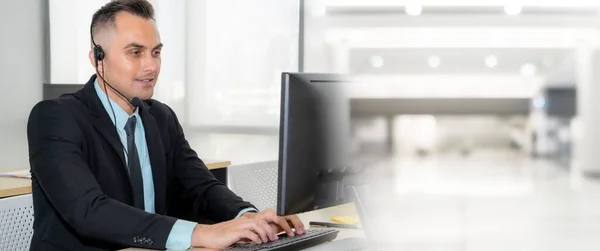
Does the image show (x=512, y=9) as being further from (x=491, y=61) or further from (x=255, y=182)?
(x=255, y=182)

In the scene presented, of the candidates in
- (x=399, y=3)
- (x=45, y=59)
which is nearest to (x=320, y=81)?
(x=399, y=3)

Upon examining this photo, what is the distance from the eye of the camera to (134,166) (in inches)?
47.1

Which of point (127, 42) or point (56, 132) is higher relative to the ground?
point (127, 42)

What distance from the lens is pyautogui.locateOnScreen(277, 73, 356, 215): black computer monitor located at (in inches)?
33.8

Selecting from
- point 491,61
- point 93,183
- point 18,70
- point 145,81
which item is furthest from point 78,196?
point 18,70

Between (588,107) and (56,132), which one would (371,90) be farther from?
(56,132)

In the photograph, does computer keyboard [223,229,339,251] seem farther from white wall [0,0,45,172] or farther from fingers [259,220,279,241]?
white wall [0,0,45,172]

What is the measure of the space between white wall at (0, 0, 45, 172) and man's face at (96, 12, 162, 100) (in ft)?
8.27

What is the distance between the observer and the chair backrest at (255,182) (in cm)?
186

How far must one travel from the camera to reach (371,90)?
28.6 inches

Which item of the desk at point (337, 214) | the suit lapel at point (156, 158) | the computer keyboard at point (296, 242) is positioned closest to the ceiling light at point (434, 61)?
the computer keyboard at point (296, 242)

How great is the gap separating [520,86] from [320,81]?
1.02 ft

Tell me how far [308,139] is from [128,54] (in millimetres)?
421

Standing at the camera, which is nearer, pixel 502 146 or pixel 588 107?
pixel 588 107
